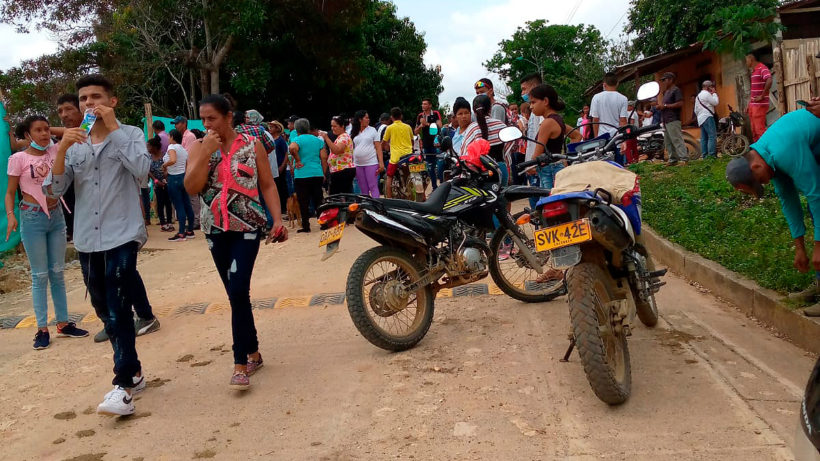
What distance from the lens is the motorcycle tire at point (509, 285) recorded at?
595cm

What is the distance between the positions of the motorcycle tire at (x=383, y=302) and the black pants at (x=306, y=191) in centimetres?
660

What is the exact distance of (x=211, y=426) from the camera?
4.03 m

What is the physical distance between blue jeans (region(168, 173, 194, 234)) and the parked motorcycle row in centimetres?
728

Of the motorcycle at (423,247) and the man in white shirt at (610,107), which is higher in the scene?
the man in white shirt at (610,107)

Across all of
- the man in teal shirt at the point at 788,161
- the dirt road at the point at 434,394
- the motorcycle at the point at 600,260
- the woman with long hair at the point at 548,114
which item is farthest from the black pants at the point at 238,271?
the man in teal shirt at the point at 788,161

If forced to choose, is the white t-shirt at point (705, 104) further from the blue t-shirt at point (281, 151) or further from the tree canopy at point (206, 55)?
the tree canopy at point (206, 55)

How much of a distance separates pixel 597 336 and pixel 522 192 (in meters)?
2.28

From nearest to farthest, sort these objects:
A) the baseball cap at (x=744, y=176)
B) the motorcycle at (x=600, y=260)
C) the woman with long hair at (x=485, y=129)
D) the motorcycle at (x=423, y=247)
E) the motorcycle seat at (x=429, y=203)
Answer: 1. the motorcycle at (x=600, y=260)
2. the baseball cap at (x=744, y=176)
3. the motorcycle at (x=423, y=247)
4. the motorcycle seat at (x=429, y=203)
5. the woman with long hair at (x=485, y=129)

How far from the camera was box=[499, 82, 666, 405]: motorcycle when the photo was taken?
11.9 feet

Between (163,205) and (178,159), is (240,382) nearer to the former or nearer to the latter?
(178,159)

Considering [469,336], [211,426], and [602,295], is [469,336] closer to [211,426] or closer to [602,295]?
[602,295]

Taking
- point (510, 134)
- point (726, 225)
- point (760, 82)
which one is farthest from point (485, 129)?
point (760, 82)

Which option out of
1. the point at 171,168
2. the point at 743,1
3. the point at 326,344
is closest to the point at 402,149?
the point at 171,168

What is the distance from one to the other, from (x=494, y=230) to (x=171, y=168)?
784cm
